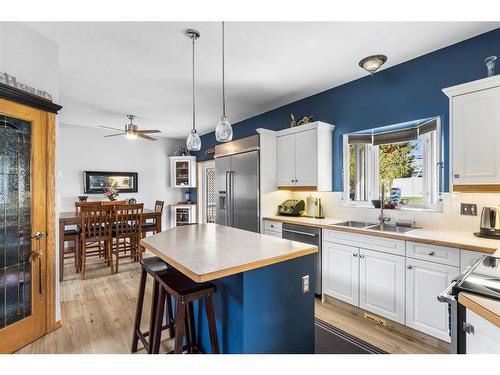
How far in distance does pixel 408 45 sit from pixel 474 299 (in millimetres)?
2278

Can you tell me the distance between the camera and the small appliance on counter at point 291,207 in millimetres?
3584

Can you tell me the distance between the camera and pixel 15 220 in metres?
2.04

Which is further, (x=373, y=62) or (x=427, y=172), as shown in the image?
(x=427, y=172)

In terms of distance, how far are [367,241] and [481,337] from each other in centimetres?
141

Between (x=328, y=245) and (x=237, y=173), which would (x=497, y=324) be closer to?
(x=328, y=245)

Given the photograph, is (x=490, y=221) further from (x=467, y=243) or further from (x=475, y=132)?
(x=475, y=132)

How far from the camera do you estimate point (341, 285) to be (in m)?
2.67

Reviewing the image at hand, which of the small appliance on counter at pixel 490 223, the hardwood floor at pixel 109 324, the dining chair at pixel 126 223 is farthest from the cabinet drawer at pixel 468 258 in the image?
the dining chair at pixel 126 223

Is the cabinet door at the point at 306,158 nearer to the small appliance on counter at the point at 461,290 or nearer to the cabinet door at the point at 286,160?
the cabinet door at the point at 286,160

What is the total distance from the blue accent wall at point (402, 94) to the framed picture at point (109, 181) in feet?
13.6

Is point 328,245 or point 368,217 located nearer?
point 328,245

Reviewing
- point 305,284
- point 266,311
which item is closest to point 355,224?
point 305,284

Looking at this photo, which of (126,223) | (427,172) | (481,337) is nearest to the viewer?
(481,337)
